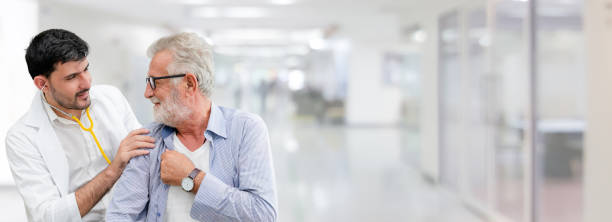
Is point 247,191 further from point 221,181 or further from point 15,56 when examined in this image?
point 15,56

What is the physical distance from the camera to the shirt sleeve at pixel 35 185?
180 cm

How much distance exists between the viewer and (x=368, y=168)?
28.9 feet

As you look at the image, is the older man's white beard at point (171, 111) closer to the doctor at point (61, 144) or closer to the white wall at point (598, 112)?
the doctor at point (61, 144)

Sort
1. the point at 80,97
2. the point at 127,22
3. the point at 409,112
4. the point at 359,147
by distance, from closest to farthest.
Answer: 1. the point at 80,97
2. the point at 127,22
3. the point at 409,112
4. the point at 359,147

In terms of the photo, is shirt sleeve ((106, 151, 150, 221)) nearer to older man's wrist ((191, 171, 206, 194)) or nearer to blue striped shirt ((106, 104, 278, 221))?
blue striped shirt ((106, 104, 278, 221))

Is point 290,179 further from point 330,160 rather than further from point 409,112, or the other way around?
point 409,112

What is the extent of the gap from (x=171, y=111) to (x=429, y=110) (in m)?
6.78

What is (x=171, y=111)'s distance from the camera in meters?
1.74

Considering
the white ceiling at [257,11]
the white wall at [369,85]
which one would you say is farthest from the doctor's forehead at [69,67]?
the white wall at [369,85]

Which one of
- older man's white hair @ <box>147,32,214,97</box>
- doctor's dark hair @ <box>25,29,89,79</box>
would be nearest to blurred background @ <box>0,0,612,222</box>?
older man's white hair @ <box>147,32,214,97</box>

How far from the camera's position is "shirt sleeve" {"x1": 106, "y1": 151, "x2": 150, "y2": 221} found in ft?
5.65

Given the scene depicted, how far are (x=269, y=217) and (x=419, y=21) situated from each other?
740 cm

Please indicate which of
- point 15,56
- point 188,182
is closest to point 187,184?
point 188,182

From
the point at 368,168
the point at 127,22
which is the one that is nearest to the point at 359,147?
the point at 368,168
